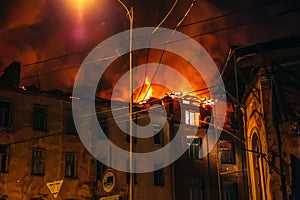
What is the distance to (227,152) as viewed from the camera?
138 ft

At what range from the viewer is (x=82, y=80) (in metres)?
40.6

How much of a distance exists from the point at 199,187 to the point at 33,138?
51.9 ft

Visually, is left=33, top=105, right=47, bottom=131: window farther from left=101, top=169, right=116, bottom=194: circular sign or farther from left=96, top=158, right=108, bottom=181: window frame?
left=101, top=169, right=116, bottom=194: circular sign

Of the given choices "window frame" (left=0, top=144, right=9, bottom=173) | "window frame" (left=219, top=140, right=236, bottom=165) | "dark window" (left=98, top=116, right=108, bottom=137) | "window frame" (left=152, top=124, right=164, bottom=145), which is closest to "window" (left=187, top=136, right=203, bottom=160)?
"window frame" (left=219, top=140, right=236, bottom=165)

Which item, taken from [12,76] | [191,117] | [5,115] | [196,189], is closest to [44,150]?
[5,115]

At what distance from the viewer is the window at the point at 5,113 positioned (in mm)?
30016

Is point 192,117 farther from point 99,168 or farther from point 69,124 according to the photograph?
point 69,124

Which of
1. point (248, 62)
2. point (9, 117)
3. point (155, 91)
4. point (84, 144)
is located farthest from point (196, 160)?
point (248, 62)

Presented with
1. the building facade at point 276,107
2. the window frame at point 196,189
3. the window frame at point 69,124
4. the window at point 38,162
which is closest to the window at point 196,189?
the window frame at point 196,189

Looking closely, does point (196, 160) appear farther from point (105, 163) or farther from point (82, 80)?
point (82, 80)

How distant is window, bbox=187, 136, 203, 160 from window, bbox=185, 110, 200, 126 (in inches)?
56.2

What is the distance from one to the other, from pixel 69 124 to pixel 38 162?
3.86 m

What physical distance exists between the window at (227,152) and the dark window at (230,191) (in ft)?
6.82

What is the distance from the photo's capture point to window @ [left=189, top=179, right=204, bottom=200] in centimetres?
3891
